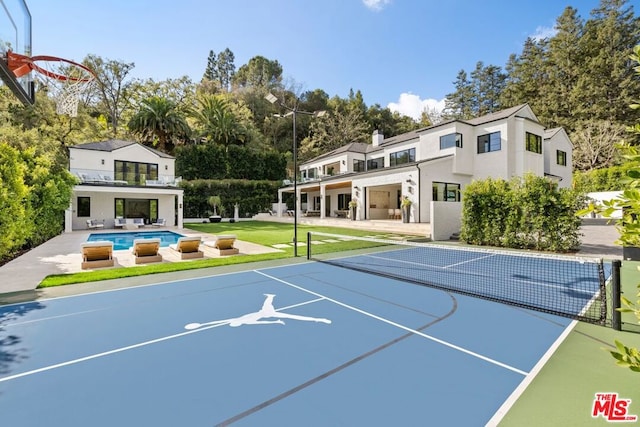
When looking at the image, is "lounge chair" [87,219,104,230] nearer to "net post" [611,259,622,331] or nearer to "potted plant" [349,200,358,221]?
"potted plant" [349,200,358,221]

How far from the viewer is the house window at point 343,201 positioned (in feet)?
116

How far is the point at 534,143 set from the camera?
82.1 feet

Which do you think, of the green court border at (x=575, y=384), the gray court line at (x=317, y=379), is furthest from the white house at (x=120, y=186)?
the green court border at (x=575, y=384)

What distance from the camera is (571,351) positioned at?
4441 mm

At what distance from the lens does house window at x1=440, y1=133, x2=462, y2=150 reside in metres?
24.4

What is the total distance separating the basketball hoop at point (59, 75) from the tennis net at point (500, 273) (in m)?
11.3

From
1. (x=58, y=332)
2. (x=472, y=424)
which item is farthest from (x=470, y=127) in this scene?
(x=58, y=332)

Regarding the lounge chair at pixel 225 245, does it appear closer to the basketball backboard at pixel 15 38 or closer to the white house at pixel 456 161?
the basketball backboard at pixel 15 38

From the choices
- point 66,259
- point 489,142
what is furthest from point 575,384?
point 489,142

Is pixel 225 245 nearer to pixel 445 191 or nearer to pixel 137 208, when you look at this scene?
pixel 445 191

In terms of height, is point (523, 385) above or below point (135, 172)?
below

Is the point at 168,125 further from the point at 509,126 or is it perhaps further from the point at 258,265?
the point at 509,126

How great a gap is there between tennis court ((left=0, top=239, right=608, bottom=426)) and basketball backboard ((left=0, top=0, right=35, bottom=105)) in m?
5.82

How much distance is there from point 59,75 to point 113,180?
38.2 ft
